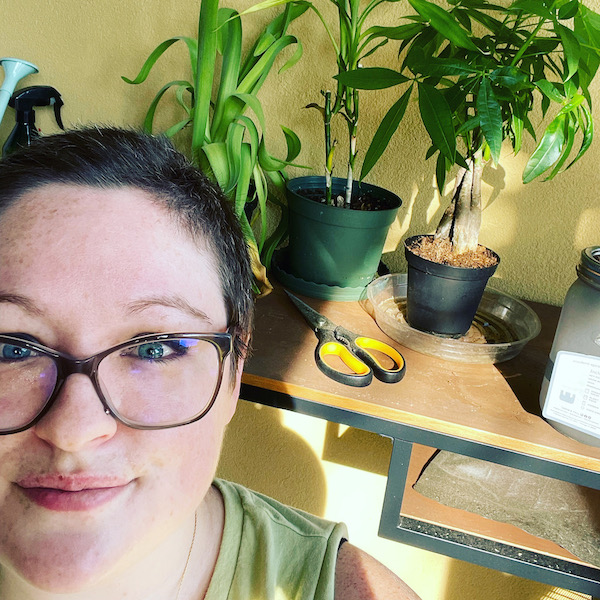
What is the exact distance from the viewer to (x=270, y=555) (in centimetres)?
77

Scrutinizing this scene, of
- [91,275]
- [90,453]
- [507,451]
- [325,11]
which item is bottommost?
[507,451]

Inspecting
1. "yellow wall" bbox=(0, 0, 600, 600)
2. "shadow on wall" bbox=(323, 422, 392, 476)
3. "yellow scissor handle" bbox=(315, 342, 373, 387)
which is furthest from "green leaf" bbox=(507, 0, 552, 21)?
"shadow on wall" bbox=(323, 422, 392, 476)

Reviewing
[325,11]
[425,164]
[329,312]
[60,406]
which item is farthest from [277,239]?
[60,406]

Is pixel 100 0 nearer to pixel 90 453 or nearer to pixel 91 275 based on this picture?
pixel 91 275

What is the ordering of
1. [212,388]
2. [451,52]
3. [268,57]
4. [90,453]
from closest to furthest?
1. [90,453]
2. [212,388]
3. [451,52]
4. [268,57]

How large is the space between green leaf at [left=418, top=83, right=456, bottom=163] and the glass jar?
0.78ft

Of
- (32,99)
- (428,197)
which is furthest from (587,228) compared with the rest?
(32,99)

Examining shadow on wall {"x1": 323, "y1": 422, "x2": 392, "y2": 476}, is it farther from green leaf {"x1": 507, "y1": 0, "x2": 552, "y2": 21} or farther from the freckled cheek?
green leaf {"x1": 507, "y1": 0, "x2": 552, "y2": 21}

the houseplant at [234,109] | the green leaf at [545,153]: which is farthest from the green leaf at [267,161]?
the green leaf at [545,153]

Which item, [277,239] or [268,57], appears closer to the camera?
[268,57]

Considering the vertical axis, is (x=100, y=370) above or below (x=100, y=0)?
below

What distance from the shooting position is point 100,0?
132cm

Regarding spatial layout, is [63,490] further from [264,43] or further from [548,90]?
[264,43]

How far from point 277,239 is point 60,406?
0.76m
